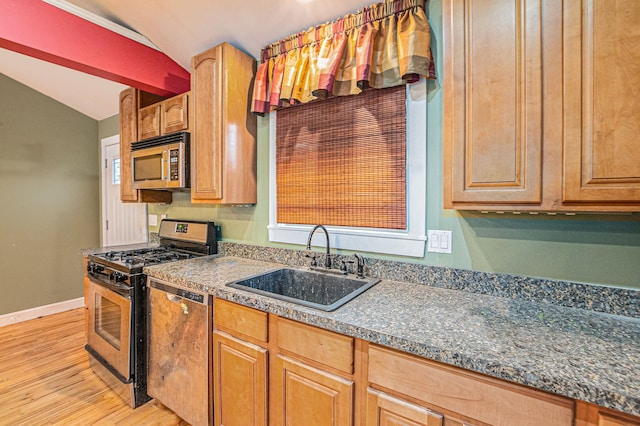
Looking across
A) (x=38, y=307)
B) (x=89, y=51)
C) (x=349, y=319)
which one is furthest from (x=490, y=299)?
(x=38, y=307)

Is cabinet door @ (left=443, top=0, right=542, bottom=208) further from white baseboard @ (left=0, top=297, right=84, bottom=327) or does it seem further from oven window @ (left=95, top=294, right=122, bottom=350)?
white baseboard @ (left=0, top=297, right=84, bottom=327)

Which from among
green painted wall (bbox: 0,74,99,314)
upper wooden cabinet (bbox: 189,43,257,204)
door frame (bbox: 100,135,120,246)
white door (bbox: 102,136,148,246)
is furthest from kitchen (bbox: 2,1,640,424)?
green painted wall (bbox: 0,74,99,314)

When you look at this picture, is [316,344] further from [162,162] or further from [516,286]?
[162,162]

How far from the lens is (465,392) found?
0.88m

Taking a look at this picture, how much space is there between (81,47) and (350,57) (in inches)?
72.5

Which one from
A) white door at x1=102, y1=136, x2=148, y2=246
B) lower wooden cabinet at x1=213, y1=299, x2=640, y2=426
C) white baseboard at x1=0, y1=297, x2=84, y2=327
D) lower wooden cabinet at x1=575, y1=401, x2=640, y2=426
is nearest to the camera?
lower wooden cabinet at x1=575, y1=401, x2=640, y2=426

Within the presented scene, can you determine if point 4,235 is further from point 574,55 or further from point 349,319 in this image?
point 574,55

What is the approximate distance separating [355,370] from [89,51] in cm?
259

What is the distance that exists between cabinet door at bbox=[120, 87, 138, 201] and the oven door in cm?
89

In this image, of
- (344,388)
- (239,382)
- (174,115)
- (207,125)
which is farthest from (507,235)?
(174,115)

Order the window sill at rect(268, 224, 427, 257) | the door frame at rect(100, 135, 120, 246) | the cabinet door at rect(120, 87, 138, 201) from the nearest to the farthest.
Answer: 1. the window sill at rect(268, 224, 427, 257)
2. the cabinet door at rect(120, 87, 138, 201)
3. the door frame at rect(100, 135, 120, 246)

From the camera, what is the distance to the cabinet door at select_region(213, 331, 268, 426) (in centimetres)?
134

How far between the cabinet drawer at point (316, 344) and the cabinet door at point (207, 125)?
42.9 inches

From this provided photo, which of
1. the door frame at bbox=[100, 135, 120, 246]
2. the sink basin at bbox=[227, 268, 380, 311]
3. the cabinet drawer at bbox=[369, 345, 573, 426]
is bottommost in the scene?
the cabinet drawer at bbox=[369, 345, 573, 426]
